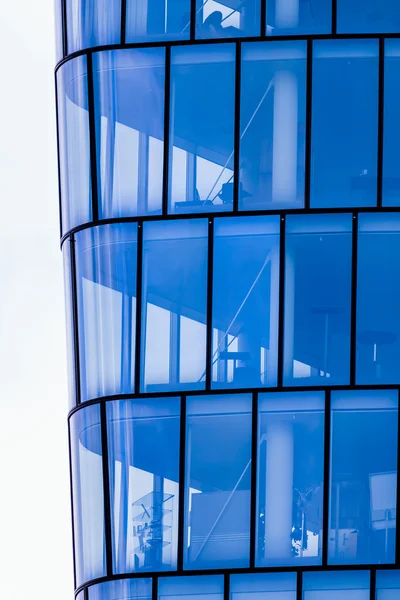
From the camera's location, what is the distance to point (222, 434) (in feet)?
120

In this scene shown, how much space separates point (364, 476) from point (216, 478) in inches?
119

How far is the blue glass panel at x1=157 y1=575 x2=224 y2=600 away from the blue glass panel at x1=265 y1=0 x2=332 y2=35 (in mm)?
11412

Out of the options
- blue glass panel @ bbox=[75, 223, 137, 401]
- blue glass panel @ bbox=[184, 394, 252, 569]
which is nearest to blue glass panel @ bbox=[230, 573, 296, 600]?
blue glass panel @ bbox=[184, 394, 252, 569]

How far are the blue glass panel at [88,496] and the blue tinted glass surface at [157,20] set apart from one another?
7947mm

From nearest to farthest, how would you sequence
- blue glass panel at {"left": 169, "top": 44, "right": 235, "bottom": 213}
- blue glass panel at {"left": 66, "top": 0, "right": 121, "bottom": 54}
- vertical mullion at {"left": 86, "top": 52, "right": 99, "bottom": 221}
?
1. blue glass panel at {"left": 169, "top": 44, "right": 235, "bottom": 213}
2. vertical mullion at {"left": 86, "top": 52, "right": 99, "bottom": 221}
3. blue glass panel at {"left": 66, "top": 0, "right": 121, "bottom": 54}

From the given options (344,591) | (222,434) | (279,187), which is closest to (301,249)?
(279,187)

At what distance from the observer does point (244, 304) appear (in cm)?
3662

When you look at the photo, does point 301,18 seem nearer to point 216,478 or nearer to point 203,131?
point 203,131

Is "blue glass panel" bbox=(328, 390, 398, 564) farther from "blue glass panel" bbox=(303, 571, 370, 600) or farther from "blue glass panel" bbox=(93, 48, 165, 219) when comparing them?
"blue glass panel" bbox=(93, 48, 165, 219)

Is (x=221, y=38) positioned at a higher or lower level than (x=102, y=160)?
higher

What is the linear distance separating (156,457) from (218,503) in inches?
63.2

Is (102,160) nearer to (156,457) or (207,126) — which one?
(207,126)

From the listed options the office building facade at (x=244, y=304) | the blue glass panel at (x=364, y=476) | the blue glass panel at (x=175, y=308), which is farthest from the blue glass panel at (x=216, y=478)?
the blue glass panel at (x=364, y=476)

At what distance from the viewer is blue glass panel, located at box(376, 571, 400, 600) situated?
36.2m
